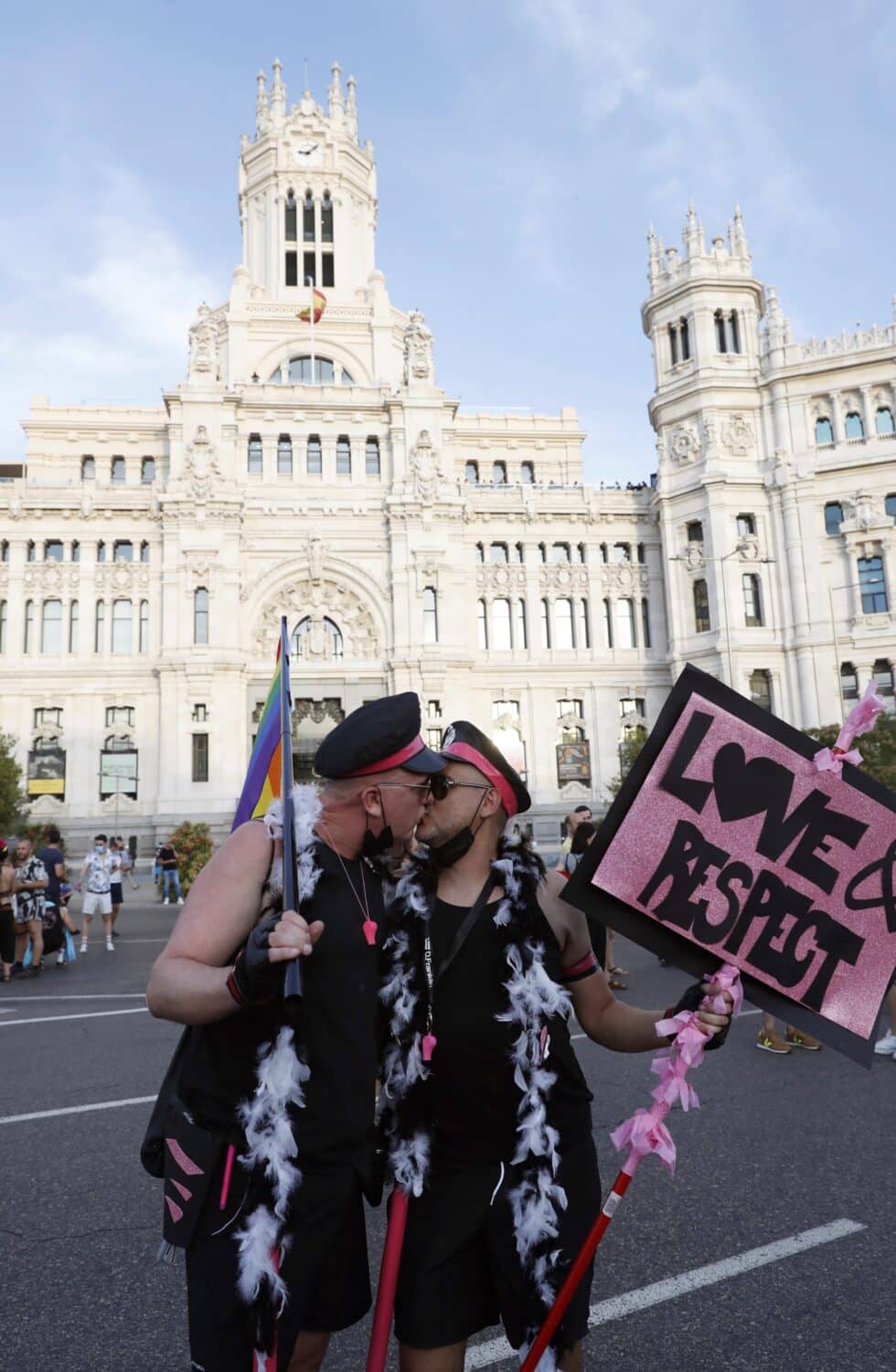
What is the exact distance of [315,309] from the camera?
1826 inches

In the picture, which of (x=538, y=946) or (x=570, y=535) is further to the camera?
(x=570, y=535)

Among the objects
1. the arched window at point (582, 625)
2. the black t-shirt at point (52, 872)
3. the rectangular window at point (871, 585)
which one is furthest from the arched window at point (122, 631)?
the rectangular window at point (871, 585)

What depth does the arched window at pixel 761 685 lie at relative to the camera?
40.2 meters

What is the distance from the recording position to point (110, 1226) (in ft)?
14.4

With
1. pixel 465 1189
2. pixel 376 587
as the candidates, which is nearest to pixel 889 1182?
pixel 465 1189

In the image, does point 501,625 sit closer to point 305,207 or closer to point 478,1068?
point 305,207

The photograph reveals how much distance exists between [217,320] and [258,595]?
18.5 m

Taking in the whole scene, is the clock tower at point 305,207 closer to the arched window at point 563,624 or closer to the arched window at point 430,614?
the arched window at point 430,614

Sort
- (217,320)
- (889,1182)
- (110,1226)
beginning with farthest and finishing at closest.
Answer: (217,320), (889,1182), (110,1226)

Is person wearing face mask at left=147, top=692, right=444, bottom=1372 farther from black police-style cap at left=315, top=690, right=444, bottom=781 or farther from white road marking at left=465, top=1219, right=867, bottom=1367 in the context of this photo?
white road marking at left=465, top=1219, right=867, bottom=1367

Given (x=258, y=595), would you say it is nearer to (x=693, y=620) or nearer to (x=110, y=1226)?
(x=693, y=620)

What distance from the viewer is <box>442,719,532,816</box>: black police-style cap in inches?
112

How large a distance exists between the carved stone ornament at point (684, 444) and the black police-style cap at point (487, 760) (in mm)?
42381

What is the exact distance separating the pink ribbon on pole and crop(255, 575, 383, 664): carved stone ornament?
128 ft
